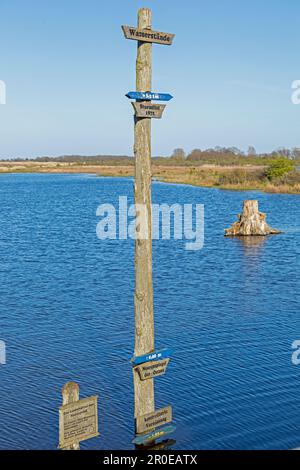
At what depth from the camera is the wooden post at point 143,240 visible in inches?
504

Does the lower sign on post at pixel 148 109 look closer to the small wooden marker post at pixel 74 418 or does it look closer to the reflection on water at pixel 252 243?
the small wooden marker post at pixel 74 418

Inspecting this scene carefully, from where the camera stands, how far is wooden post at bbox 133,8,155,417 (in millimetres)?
12812

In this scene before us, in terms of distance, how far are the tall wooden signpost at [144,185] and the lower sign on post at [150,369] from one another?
1.5 inches

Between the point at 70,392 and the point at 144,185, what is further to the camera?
the point at 144,185

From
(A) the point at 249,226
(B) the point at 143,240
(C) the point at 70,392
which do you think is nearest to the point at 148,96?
(B) the point at 143,240

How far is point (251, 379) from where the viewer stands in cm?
1664

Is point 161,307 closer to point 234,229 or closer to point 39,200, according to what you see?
point 234,229

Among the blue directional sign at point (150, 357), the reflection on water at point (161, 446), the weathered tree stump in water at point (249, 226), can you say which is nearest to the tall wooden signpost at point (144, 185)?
the blue directional sign at point (150, 357)

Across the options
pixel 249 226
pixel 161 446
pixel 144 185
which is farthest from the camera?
pixel 249 226

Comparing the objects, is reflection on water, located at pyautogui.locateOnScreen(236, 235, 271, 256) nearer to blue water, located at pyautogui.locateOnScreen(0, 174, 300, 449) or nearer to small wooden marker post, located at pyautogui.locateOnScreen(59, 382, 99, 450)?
blue water, located at pyautogui.locateOnScreen(0, 174, 300, 449)

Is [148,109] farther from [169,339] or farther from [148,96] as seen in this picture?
[169,339]

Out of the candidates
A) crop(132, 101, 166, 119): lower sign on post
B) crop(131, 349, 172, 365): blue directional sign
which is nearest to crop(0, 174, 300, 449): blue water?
crop(131, 349, 172, 365): blue directional sign

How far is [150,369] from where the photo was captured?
1297 centimetres

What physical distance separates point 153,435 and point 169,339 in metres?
6.93
